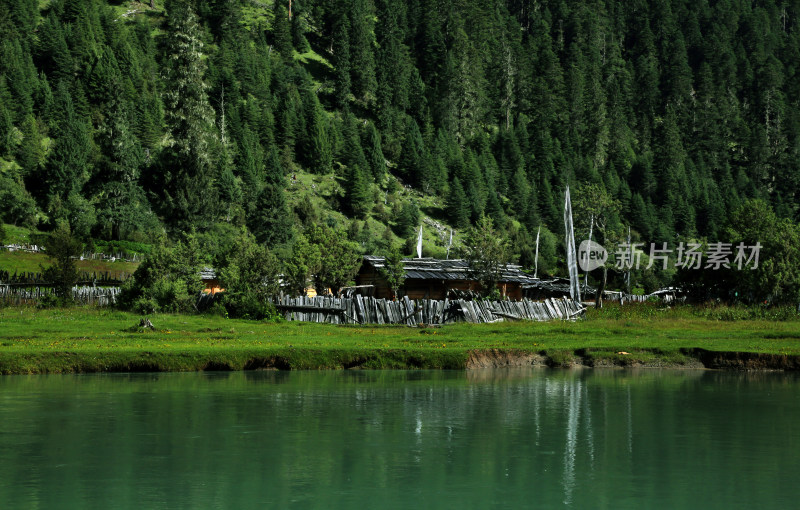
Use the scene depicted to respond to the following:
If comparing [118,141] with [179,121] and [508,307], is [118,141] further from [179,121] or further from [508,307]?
[508,307]

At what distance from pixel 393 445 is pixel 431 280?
58.2 metres

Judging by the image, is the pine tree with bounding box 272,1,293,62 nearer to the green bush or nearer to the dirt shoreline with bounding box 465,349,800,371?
the green bush

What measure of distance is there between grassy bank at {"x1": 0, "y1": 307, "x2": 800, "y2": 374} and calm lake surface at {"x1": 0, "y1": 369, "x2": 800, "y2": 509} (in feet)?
11.6

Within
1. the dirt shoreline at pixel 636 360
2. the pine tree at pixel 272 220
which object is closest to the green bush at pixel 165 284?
the dirt shoreline at pixel 636 360

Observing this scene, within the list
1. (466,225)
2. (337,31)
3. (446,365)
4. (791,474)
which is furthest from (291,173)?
(791,474)

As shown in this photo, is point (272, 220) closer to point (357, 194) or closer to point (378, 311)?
point (357, 194)

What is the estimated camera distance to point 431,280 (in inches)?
2940

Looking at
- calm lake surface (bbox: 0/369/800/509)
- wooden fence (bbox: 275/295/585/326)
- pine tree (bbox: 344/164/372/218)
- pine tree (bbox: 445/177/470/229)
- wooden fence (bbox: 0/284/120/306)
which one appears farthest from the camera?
pine tree (bbox: 445/177/470/229)

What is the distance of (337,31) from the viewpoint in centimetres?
18800

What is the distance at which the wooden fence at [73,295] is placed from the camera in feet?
178

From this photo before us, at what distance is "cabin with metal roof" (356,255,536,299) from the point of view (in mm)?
72750

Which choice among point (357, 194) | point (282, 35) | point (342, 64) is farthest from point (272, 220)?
point (282, 35)

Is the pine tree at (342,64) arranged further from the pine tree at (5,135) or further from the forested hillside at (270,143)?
the pine tree at (5,135)

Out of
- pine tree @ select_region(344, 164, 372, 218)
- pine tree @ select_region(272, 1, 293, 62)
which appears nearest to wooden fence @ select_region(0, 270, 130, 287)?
pine tree @ select_region(344, 164, 372, 218)
